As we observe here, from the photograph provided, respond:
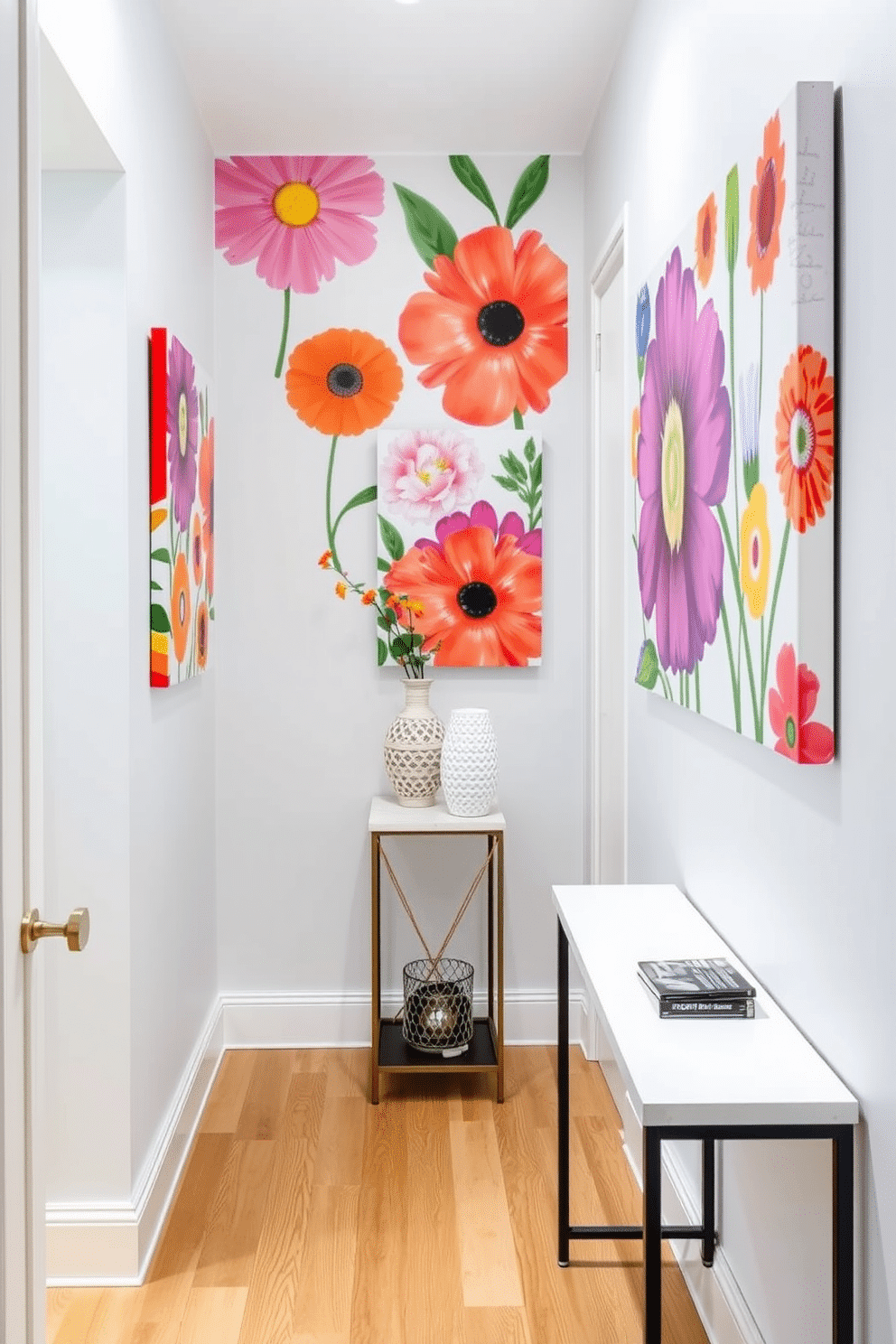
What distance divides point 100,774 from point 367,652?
134 cm

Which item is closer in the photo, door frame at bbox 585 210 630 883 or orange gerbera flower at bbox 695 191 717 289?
orange gerbera flower at bbox 695 191 717 289

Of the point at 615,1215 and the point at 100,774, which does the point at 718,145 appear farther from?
the point at 615,1215

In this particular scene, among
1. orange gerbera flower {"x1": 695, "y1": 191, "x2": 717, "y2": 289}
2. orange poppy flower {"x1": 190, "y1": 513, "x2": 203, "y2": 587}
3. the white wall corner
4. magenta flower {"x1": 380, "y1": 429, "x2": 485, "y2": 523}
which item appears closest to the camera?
orange gerbera flower {"x1": 695, "y1": 191, "x2": 717, "y2": 289}

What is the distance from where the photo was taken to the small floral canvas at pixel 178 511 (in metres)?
2.43

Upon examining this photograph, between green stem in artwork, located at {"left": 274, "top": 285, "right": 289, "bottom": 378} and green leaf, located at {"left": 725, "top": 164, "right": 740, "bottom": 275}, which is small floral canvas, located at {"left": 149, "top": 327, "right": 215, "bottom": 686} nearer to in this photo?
green stem in artwork, located at {"left": 274, "top": 285, "right": 289, "bottom": 378}

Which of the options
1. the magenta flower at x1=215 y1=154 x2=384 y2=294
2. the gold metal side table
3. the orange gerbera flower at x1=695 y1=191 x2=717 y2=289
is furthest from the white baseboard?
the magenta flower at x1=215 y1=154 x2=384 y2=294

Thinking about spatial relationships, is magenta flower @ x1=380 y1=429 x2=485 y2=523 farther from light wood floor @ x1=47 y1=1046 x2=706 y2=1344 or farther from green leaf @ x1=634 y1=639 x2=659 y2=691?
light wood floor @ x1=47 y1=1046 x2=706 y2=1344

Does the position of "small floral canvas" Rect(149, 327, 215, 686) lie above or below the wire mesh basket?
above

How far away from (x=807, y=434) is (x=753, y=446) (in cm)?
21

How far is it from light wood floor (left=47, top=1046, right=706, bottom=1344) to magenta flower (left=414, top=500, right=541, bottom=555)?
1.53 meters

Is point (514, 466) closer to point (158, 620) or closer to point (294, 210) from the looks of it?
point (294, 210)

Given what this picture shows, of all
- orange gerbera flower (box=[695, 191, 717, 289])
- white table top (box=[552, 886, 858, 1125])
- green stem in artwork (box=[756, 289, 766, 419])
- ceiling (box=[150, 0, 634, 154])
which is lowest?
white table top (box=[552, 886, 858, 1125])

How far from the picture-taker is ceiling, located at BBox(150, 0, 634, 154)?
2592mm

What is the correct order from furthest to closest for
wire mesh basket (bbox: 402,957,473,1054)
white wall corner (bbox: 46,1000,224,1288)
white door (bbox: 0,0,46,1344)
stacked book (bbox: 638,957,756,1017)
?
wire mesh basket (bbox: 402,957,473,1054)
white wall corner (bbox: 46,1000,224,1288)
stacked book (bbox: 638,957,756,1017)
white door (bbox: 0,0,46,1344)
